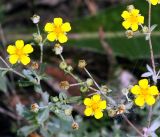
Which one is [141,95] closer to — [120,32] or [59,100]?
[59,100]

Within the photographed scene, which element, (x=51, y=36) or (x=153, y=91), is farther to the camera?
(x=51, y=36)

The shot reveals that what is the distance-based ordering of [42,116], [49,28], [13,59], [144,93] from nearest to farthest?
[144,93]
[13,59]
[49,28]
[42,116]

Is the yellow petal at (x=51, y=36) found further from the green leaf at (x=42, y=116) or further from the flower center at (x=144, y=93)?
the flower center at (x=144, y=93)

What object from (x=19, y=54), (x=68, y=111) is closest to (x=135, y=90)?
(x=68, y=111)

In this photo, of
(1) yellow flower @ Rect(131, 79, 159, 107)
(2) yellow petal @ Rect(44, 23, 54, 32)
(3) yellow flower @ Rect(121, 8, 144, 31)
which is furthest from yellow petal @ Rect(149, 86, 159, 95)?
(2) yellow petal @ Rect(44, 23, 54, 32)

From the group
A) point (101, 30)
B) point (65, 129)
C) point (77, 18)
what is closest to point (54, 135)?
point (65, 129)

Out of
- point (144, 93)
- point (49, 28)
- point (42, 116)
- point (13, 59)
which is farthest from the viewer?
point (42, 116)

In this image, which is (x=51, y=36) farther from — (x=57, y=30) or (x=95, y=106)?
(x=95, y=106)
